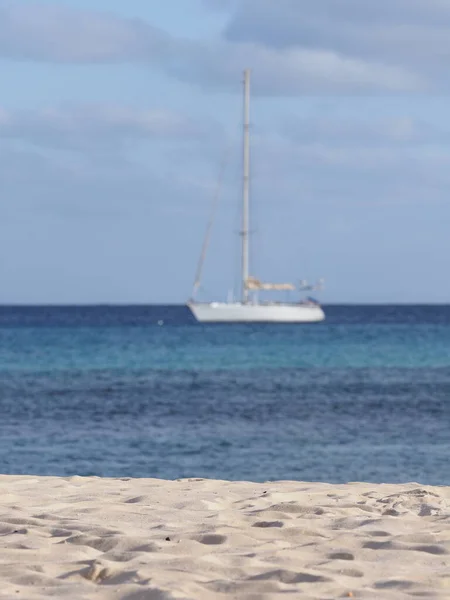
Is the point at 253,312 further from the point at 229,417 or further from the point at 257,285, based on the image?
the point at 229,417

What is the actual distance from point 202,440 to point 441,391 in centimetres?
1233

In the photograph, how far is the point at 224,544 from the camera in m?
5.82

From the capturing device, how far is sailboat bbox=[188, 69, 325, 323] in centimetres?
6575

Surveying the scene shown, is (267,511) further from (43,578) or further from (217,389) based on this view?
(217,389)

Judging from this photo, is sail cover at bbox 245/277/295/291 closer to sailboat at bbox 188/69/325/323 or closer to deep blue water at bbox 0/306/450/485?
sailboat at bbox 188/69/325/323

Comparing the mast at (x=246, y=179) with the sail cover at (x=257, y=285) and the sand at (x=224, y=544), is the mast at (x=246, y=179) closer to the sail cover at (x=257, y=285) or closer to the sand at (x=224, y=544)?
the sail cover at (x=257, y=285)

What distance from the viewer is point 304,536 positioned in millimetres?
6090

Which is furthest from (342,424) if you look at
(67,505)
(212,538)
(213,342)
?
(213,342)

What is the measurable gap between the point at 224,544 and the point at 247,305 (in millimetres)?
69708

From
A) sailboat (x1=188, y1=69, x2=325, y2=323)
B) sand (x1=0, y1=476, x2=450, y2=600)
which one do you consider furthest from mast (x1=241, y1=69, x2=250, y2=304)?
sand (x1=0, y1=476, x2=450, y2=600)

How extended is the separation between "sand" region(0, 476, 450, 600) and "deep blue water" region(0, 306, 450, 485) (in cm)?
716

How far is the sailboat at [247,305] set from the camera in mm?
65750

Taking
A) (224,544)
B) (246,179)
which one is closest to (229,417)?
(224,544)

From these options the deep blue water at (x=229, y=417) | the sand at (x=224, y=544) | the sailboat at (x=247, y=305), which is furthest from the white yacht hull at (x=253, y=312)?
the sand at (x=224, y=544)
